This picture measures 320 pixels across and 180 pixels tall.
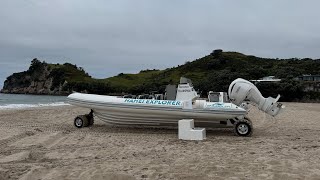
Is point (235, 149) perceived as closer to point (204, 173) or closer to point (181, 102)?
point (204, 173)

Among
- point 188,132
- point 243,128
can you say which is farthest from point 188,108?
point 243,128

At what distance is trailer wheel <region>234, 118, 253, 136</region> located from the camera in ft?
38.8

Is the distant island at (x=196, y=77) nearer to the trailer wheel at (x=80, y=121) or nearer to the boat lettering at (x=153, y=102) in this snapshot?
the trailer wheel at (x=80, y=121)

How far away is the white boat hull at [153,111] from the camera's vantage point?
12133mm

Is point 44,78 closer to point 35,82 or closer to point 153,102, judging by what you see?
point 35,82

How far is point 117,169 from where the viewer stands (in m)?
6.84

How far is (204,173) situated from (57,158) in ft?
10.8

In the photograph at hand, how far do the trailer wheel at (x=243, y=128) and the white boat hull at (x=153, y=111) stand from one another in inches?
11.5

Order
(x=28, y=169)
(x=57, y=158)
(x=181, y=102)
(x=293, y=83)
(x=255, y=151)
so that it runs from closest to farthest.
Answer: (x=28, y=169)
(x=57, y=158)
(x=255, y=151)
(x=181, y=102)
(x=293, y=83)

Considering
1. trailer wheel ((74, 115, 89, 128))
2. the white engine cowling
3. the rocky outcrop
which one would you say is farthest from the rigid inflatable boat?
the rocky outcrop

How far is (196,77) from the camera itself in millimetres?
81125

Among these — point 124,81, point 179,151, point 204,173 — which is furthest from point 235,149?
point 124,81

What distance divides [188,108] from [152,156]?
13.8ft

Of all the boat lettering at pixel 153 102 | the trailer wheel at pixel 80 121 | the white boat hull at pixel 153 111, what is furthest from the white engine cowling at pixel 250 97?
the trailer wheel at pixel 80 121
